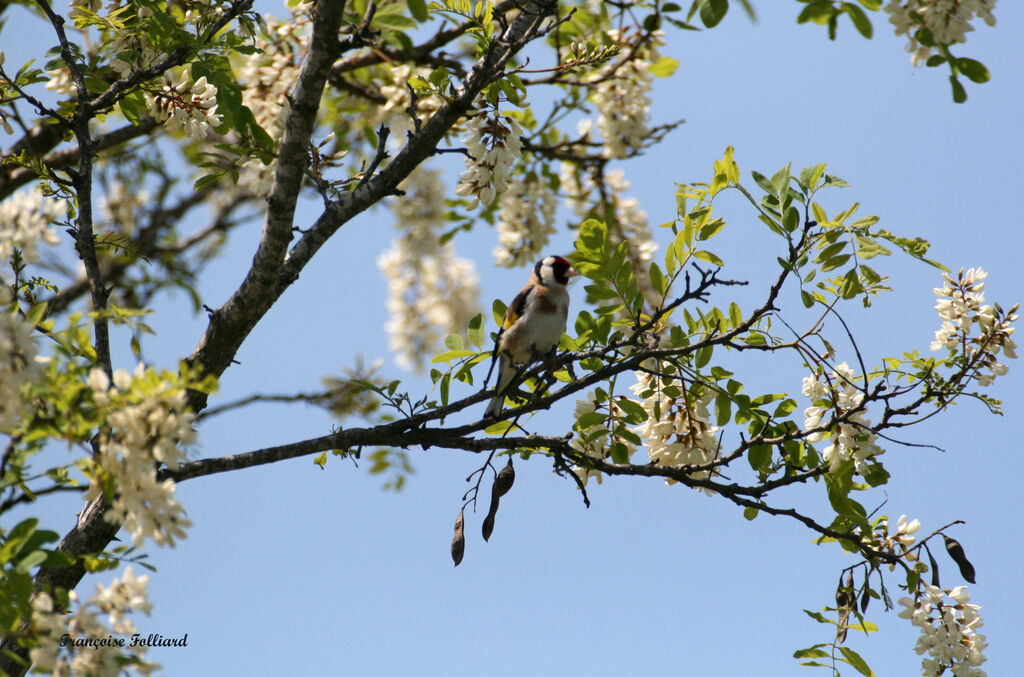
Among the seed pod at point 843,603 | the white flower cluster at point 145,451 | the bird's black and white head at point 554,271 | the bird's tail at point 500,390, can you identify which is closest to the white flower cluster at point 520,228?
the bird's black and white head at point 554,271

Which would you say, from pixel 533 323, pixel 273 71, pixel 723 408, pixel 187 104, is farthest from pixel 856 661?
pixel 273 71

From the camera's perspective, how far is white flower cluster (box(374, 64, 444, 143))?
549cm

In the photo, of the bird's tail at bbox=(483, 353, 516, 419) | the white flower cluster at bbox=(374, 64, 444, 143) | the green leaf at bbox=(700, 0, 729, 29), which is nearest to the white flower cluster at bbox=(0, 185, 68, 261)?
the bird's tail at bbox=(483, 353, 516, 419)

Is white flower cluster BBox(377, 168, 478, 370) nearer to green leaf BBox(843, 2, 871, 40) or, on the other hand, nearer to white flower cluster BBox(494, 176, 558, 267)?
white flower cluster BBox(494, 176, 558, 267)

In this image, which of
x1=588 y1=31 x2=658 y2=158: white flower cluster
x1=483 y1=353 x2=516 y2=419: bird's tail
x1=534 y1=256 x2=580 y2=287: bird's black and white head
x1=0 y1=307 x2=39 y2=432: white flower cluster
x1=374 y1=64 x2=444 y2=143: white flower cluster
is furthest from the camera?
x1=588 y1=31 x2=658 y2=158: white flower cluster

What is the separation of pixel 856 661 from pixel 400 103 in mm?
4303

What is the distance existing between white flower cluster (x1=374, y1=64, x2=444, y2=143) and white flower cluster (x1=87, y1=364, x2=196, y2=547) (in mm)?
3288

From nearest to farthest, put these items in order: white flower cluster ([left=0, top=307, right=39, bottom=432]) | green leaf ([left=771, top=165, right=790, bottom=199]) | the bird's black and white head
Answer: white flower cluster ([left=0, top=307, right=39, bottom=432]), green leaf ([left=771, top=165, right=790, bottom=199]), the bird's black and white head

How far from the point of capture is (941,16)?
281 centimetres

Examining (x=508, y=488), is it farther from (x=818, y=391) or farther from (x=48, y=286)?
(x=48, y=286)

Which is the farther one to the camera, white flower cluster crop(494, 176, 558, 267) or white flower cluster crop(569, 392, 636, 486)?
white flower cluster crop(494, 176, 558, 267)

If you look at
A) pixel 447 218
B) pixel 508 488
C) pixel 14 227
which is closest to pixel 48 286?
pixel 14 227

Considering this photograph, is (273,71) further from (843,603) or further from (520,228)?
(843,603)

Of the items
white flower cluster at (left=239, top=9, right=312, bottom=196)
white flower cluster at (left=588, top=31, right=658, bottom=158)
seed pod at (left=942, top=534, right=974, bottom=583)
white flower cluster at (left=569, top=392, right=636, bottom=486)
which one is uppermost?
white flower cluster at (left=588, top=31, right=658, bottom=158)
